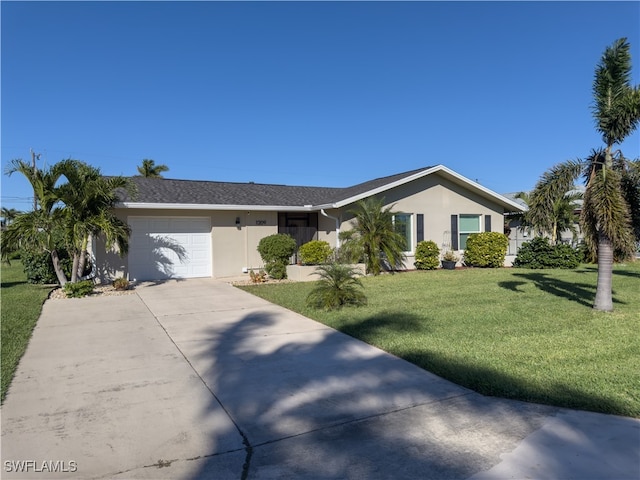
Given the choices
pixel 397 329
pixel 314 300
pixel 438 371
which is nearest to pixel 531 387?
pixel 438 371

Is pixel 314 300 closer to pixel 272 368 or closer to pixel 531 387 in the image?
pixel 272 368

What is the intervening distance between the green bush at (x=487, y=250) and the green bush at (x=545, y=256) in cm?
122

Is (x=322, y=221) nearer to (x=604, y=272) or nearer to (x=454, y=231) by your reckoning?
(x=454, y=231)

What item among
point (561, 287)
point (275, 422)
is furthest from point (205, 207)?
point (275, 422)

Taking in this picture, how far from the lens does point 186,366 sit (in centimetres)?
565

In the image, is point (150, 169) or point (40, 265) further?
point (150, 169)

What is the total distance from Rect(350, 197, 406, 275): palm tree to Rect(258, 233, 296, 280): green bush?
2.49m

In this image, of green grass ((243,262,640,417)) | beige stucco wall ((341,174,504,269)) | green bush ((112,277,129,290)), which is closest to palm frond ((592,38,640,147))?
green grass ((243,262,640,417))

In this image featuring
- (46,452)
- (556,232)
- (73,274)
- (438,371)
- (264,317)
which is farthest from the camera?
(556,232)

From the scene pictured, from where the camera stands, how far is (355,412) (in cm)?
418

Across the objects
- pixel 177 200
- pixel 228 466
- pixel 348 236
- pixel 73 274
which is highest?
pixel 177 200

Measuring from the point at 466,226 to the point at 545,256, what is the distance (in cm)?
351

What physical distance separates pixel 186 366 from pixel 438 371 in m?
3.24

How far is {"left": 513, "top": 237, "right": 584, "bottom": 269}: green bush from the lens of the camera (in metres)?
18.3
